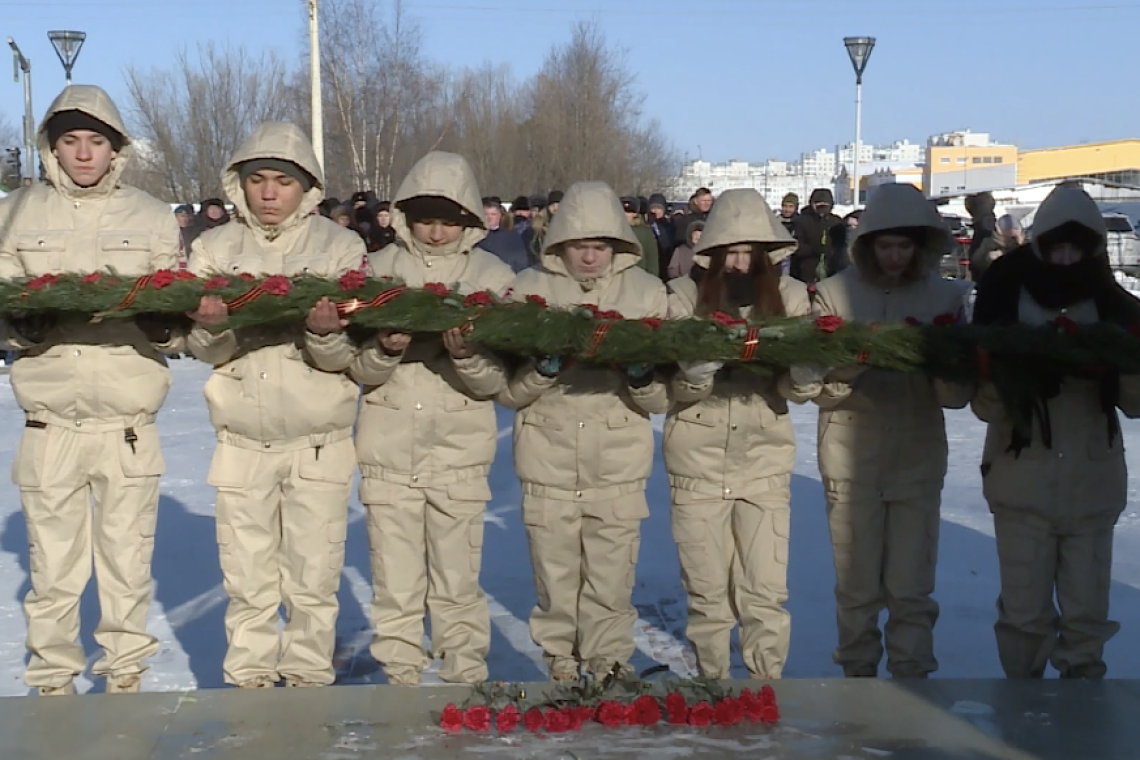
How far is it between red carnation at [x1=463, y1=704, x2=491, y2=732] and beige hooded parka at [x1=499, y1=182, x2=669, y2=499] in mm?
1055

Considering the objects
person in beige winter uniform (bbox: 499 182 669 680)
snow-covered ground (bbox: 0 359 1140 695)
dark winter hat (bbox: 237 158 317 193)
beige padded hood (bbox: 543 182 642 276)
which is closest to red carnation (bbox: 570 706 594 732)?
person in beige winter uniform (bbox: 499 182 669 680)

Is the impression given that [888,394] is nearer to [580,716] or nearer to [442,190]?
[580,716]

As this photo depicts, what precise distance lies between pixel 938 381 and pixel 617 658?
1.73m

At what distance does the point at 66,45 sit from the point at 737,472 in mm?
20658

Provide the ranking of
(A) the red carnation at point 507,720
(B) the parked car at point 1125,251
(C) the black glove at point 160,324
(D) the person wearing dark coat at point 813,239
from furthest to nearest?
(B) the parked car at point 1125,251 → (D) the person wearing dark coat at point 813,239 → (C) the black glove at point 160,324 → (A) the red carnation at point 507,720

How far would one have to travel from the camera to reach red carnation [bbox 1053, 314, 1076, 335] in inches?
192

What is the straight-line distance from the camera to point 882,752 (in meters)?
4.34

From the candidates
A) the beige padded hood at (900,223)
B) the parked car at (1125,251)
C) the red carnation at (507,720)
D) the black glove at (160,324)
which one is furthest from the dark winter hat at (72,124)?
the parked car at (1125,251)

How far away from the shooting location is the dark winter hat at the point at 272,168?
5.11 metres

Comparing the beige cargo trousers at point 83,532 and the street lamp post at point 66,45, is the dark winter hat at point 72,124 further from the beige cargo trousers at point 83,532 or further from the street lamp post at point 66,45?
the street lamp post at point 66,45

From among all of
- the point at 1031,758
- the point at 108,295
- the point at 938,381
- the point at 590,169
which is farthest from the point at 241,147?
the point at 590,169

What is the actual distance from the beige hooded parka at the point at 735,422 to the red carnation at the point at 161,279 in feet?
6.46

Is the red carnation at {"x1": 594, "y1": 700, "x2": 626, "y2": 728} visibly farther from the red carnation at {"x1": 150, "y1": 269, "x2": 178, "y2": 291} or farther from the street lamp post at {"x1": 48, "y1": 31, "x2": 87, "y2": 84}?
the street lamp post at {"x1": 48, "y1": 31, "x2": 87, "y2": 84}

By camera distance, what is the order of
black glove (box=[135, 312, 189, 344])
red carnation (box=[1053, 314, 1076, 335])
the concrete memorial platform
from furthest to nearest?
black glove (box=[135, 312, 189, 344])
red carnation (box=[1053, 314, 1076, 335])
the concrete memorial platform
